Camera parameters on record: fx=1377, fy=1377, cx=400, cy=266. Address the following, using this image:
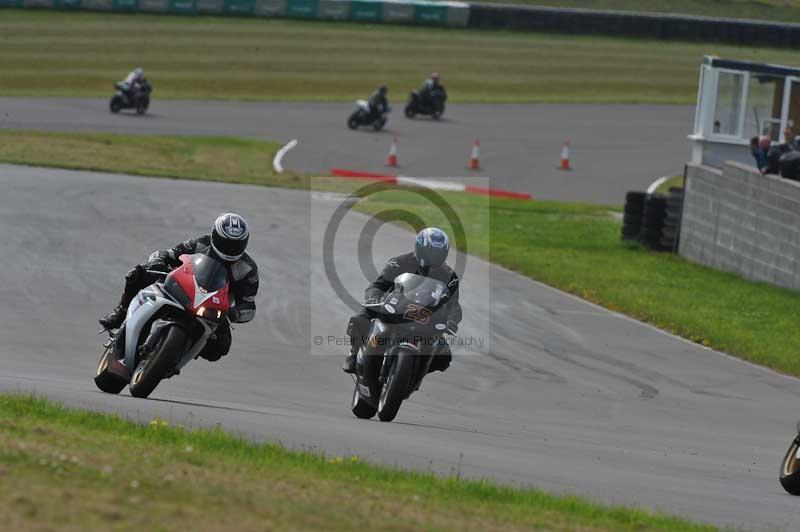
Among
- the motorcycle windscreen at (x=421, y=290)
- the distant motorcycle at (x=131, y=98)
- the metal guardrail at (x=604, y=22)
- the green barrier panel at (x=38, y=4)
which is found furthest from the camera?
the metal guardrail at (x=604, y=22)

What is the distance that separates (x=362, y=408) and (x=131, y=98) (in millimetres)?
28895

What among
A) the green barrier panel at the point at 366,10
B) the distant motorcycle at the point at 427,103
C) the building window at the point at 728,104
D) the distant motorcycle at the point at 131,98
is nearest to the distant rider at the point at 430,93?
the distant motorcycle at the point at 427,103

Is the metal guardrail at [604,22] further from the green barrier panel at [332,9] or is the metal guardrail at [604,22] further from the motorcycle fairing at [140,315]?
the motorcycle fairing at [140,315]

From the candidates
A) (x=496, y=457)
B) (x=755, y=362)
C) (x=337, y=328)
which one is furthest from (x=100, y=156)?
(x=496, y=457)

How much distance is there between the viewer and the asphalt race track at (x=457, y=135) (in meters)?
34.8

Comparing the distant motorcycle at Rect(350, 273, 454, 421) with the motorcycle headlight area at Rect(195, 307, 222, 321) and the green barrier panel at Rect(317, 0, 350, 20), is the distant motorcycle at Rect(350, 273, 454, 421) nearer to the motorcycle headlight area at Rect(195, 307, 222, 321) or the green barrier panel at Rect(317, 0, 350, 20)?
the motorcycle headlight area at Rect(195, 307, 222, 321)

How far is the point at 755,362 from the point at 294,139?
22452mm

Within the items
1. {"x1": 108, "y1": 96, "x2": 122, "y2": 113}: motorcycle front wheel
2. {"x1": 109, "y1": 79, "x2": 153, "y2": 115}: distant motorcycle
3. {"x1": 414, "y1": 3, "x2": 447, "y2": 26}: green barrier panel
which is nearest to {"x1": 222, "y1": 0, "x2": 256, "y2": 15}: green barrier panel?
{"x1": 414, "y1": 3, "x2": 447, "y2": 26}: green barrier panel

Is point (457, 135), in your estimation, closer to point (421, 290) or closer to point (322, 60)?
point (322, 60)

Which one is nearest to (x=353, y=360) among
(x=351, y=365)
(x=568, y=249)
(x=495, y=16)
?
(x=351, y=365)

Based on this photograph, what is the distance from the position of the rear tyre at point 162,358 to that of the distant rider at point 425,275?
5.45ft

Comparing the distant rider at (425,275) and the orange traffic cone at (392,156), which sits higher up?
the distant rider at (425,275)

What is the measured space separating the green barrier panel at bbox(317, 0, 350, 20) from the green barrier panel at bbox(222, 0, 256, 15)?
2.94 m

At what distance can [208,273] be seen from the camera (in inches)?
412
